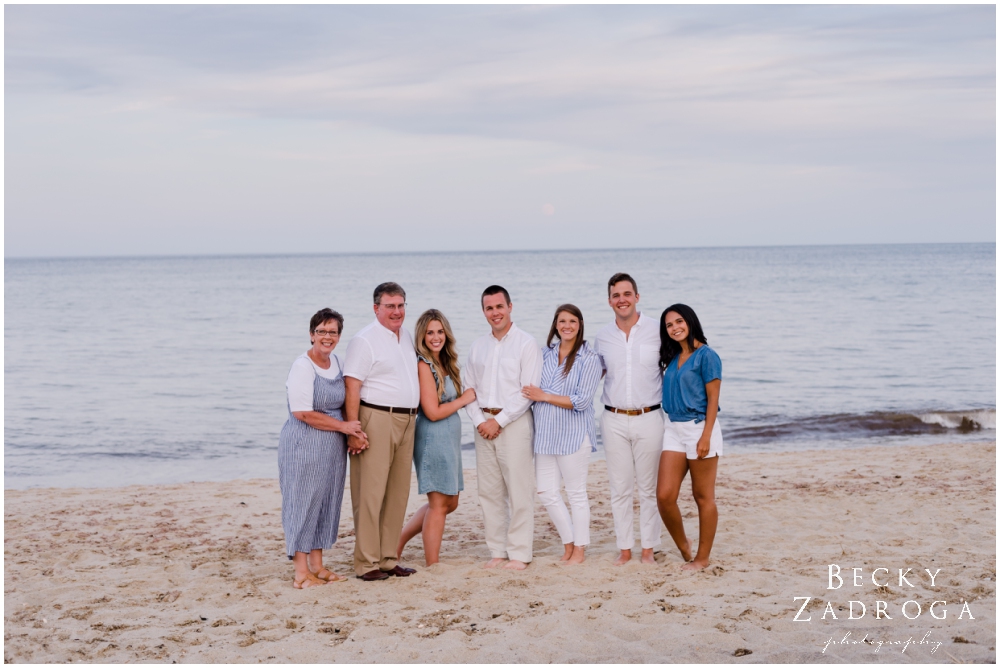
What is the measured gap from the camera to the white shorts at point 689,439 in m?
5.48

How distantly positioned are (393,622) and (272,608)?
85 centimetres

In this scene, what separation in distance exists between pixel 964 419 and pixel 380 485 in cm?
1150

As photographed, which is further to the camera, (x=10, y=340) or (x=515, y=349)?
(x=10, y=340)

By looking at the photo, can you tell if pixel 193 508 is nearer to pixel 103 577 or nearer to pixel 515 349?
pixel 103 577

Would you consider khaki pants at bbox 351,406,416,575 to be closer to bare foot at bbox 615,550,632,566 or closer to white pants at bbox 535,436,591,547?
white pants at bbox 535,436,591,547

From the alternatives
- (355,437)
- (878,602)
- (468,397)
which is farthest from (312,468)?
(878,602)

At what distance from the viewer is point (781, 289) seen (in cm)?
4841

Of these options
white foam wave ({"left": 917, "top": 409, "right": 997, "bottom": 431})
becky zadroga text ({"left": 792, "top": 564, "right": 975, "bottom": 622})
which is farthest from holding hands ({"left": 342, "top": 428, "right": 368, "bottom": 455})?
white foam wave ({"left": 917, "top": 409, "right": 997, "bottom": 431})

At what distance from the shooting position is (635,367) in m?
5.66

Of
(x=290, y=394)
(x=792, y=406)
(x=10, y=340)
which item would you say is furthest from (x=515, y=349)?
(x=10, y=340)

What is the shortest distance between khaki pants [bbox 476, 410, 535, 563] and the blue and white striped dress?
3.25 feet

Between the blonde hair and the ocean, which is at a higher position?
the blonde hair

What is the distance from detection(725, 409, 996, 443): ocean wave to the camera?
42.4ft

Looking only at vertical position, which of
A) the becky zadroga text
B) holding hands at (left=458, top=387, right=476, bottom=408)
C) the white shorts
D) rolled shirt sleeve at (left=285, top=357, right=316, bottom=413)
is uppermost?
rolled shirt sleeve at (left=285, top=357, right=316, bottom=413)
